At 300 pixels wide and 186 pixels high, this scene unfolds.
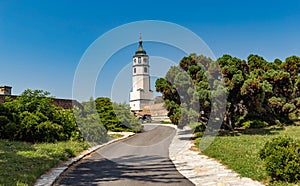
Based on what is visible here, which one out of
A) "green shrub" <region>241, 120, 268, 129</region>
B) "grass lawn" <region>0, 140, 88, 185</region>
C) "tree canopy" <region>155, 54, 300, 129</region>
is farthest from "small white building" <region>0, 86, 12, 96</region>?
"green shrub" <region>241, 120, 268, 129</region>

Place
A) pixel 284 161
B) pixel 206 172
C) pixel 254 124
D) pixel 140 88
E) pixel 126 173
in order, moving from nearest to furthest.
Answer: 1. pixel 284 161
2. pixel 206 172
3. pixel 126 173
4. pixel 254 124
5. pixel 140 88

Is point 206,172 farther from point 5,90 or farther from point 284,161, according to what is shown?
point 5,90

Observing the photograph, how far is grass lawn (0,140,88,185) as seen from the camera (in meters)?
5.85

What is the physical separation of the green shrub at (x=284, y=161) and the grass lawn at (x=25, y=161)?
15.6 ft

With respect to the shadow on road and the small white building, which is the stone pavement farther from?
the small white building

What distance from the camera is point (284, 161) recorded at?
5.32 meters

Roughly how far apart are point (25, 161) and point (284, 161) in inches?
246

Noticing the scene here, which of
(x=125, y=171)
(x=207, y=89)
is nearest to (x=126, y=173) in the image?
(x=125, y=171)

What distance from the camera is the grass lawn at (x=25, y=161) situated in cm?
585

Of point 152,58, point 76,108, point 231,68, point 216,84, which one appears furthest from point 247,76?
point 76,108

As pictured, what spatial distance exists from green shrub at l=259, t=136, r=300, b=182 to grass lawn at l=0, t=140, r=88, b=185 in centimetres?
477

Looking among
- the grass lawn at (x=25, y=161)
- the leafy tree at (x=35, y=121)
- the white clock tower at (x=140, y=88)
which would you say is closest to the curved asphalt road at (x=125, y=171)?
the grass lawn at (x=25, y=161)

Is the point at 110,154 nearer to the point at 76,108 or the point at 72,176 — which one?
the point at 72,176

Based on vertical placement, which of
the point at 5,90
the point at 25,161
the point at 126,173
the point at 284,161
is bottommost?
the point at 126,173
